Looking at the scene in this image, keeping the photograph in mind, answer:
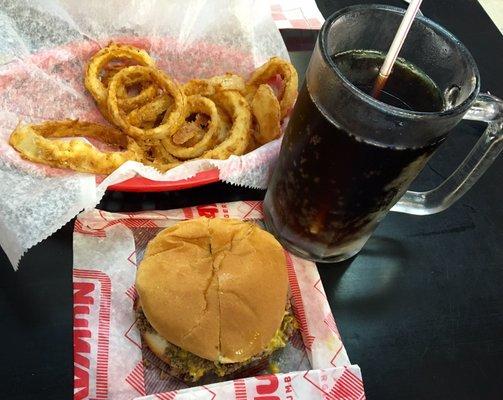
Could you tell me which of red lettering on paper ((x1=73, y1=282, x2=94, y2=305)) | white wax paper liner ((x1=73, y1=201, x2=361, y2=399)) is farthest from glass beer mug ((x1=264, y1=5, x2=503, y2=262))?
red lettering on paper ((x1=73, y1=282, x2=94, y2=305))

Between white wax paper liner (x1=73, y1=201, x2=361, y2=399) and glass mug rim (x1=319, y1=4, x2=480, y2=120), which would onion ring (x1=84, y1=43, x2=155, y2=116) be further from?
glass mug rim (x1=319, y1=4, x2=480, y2=120)

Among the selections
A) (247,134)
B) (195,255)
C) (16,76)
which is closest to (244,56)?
(247,134)

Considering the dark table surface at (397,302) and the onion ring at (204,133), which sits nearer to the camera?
the dark table surface at (397,302)

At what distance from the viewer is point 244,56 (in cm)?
136

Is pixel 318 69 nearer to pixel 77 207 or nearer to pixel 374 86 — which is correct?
pixel 374 86

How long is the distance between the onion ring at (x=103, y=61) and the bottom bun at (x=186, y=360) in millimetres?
481

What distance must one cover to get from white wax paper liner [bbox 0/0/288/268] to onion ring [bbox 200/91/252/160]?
4 cm

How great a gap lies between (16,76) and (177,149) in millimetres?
355

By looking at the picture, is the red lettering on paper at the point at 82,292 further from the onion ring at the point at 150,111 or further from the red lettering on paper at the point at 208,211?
the onion ring at the point at 150,111

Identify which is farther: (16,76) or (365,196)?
(16,76)

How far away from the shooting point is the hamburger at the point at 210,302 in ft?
2.87

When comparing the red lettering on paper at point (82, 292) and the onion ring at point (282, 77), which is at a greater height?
the onion ring at point (282, 77)

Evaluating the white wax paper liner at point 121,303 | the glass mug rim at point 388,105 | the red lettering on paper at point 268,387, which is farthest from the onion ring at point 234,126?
the red lettering on paper at point 268,387

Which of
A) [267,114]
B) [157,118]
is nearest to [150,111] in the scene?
[157,118]
